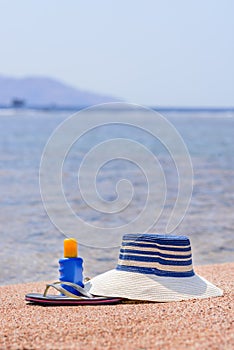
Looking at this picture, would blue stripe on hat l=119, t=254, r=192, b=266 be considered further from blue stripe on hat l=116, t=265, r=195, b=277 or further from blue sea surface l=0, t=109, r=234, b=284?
blue sea surface l=0, t=109, r=234, b=284

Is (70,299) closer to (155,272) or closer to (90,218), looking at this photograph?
(155,272)

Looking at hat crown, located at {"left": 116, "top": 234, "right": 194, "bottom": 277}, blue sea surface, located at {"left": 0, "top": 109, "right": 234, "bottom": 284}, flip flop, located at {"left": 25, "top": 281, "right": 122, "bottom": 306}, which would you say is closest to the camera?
flip flop, located at {"left": 25, "top": 281, "right": 122, "bottom": 306}

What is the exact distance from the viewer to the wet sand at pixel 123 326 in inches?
166

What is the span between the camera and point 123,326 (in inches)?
182

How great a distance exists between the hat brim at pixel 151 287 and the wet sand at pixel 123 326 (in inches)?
4.7

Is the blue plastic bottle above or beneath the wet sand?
above

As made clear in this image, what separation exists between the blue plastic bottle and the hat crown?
377mm

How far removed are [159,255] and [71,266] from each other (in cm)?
67

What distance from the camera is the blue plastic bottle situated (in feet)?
19.0

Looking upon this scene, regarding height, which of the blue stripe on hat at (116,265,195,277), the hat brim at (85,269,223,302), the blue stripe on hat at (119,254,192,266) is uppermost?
the blue stripe on hat at (119,254,192,266)

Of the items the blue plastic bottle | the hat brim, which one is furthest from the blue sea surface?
the hat brim

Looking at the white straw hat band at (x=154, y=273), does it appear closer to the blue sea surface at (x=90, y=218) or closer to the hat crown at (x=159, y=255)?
the hat crown at (x=159, y=255)

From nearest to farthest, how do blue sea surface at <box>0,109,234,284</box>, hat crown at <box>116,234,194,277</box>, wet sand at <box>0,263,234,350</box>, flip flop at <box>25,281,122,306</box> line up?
wet sand at <box>0,263,234,350</box>, flip flop at <box>25,281,122,306</box>, hat crown at <box>116,234,194,277</box>, blue sea surface at <box>0,109,234,284</box>

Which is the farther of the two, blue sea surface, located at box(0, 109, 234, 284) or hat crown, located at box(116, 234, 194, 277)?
blue sea surface, located at box(0, 109, 234, 284)
